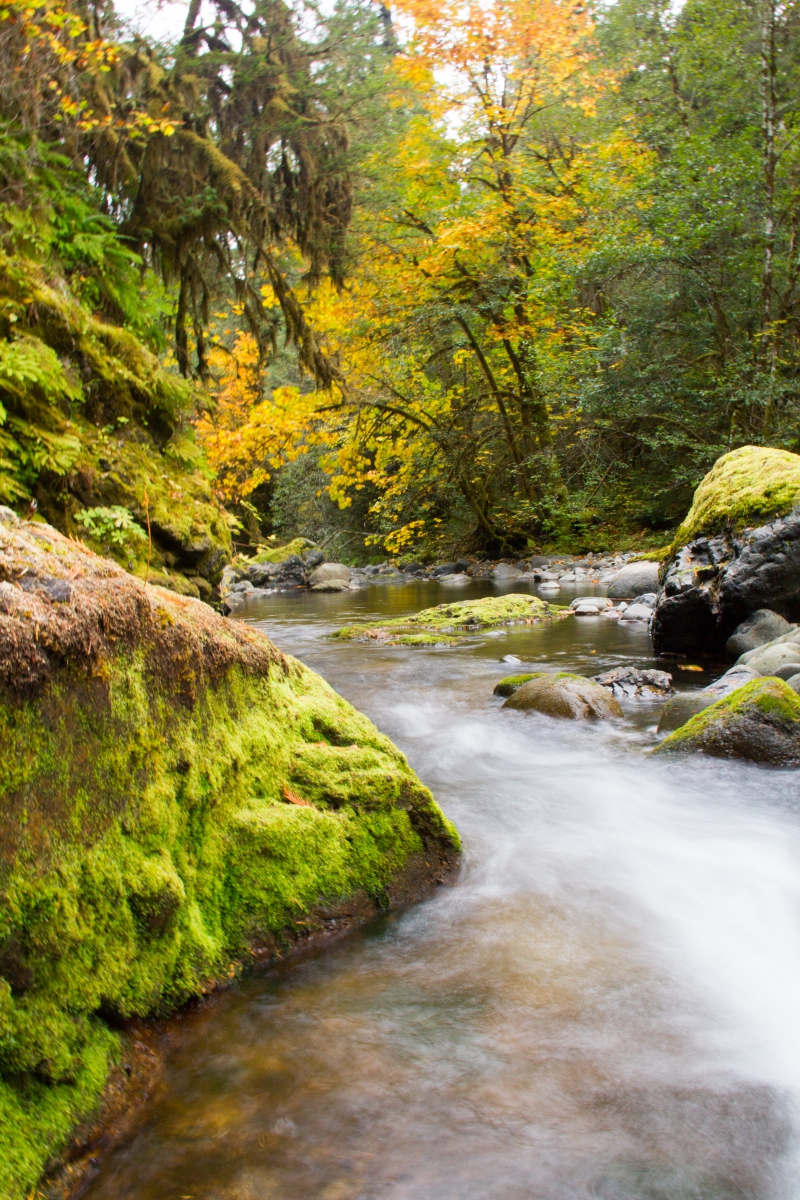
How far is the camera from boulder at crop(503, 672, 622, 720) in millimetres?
6523

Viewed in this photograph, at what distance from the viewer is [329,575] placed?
2391 centimetres

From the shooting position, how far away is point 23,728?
2.10 m

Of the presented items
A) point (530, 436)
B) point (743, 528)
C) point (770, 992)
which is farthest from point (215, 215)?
point (530, 436)

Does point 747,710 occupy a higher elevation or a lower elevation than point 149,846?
lower

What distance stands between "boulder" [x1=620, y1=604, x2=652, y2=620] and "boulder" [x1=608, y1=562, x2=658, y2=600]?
2279mm

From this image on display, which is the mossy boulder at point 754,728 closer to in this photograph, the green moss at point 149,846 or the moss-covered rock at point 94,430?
the green moss at point 149,846

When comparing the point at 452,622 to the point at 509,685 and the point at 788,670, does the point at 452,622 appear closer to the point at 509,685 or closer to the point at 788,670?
the point at 509,685

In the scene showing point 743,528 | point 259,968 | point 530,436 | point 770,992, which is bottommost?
point 770,992

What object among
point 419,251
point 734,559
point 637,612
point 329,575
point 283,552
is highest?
point 419,251

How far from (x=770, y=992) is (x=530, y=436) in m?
19.7

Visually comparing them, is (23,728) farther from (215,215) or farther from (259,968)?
(215,215)

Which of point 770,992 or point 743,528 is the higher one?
point 743,528

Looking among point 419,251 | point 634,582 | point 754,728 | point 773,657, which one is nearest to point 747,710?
point 754,728

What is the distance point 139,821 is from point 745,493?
8.21 meters
